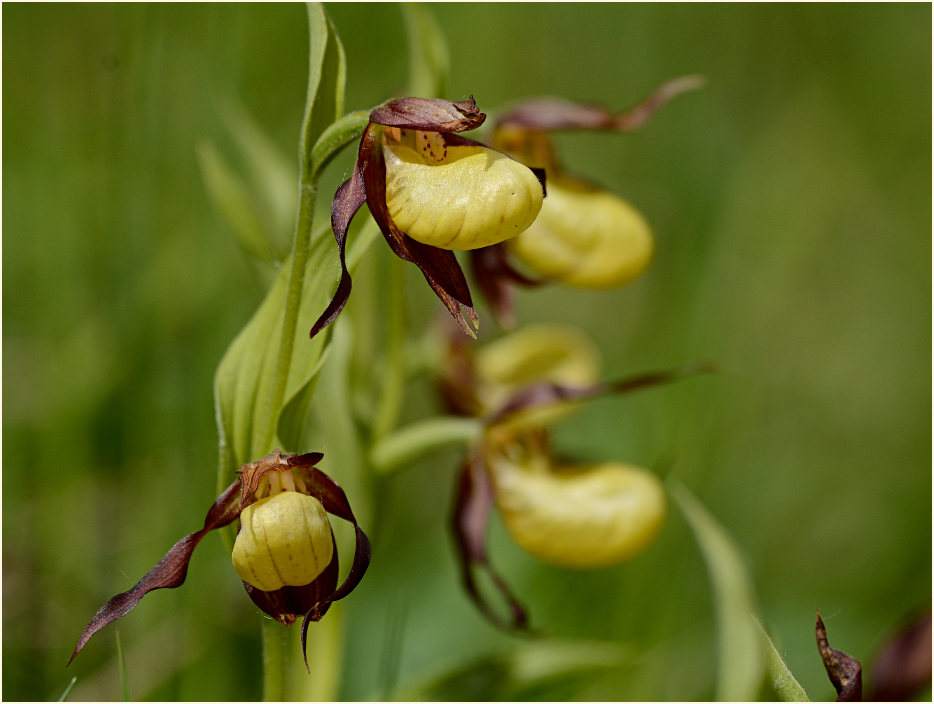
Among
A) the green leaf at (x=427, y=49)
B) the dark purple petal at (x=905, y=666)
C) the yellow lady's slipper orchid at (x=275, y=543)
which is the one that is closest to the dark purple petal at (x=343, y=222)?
the yellow lady's slipper orchid at (x=275, y=543)

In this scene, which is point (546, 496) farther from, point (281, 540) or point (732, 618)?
point (281, 540)

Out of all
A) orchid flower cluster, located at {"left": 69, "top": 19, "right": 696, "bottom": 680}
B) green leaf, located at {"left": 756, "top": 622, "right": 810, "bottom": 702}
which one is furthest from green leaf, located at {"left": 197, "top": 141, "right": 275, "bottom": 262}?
green leaf, located at {"left": 756, "top": 622, "right": 810, "bottom": 702}

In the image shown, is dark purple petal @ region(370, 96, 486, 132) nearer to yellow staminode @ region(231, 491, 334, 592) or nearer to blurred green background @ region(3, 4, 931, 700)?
yellow staminode @ region(231, 491, 334, 592)

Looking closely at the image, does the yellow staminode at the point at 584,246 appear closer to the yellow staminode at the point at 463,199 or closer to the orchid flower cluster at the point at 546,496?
the orchid flower cluster at the point at 546,496

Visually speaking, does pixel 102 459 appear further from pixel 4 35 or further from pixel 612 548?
pixel 4 35

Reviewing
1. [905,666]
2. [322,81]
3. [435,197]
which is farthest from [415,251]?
[905,666]

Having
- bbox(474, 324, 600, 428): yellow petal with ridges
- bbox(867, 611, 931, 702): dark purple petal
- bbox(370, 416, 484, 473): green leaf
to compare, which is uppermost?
bbox(474, 324, 600, 428): yellow petal with ridges
